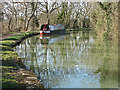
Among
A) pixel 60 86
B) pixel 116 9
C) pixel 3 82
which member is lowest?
pixel 60 86

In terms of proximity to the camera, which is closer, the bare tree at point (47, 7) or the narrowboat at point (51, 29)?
the narrowboat at point (51, 29)

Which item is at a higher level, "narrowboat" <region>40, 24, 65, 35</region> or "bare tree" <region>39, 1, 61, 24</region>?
"bare tree" <region>39, 1, 61, 24</region>

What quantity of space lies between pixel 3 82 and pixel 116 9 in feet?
35.6

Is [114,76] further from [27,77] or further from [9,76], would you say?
[9,76]

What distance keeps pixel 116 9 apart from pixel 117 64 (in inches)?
259

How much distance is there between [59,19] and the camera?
45594 millimetres

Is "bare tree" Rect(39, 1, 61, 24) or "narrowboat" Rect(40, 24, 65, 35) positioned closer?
"narrowboat" Rect(40, 24, 65, 35)

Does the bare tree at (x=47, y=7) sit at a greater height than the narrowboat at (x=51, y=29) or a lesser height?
greater

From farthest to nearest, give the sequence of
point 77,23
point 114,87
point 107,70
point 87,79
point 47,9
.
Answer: point 77,23 → point 47,9 → point 107,70 → point 87,79 → point 114,87

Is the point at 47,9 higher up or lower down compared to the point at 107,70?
higher up

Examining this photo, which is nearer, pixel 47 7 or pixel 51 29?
pixel 51 29

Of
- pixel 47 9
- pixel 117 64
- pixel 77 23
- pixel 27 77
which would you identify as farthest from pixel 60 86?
pixel 77 23

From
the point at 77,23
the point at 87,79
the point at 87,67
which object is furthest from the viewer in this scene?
the point at 77,23

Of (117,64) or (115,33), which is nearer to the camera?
(117,64)
